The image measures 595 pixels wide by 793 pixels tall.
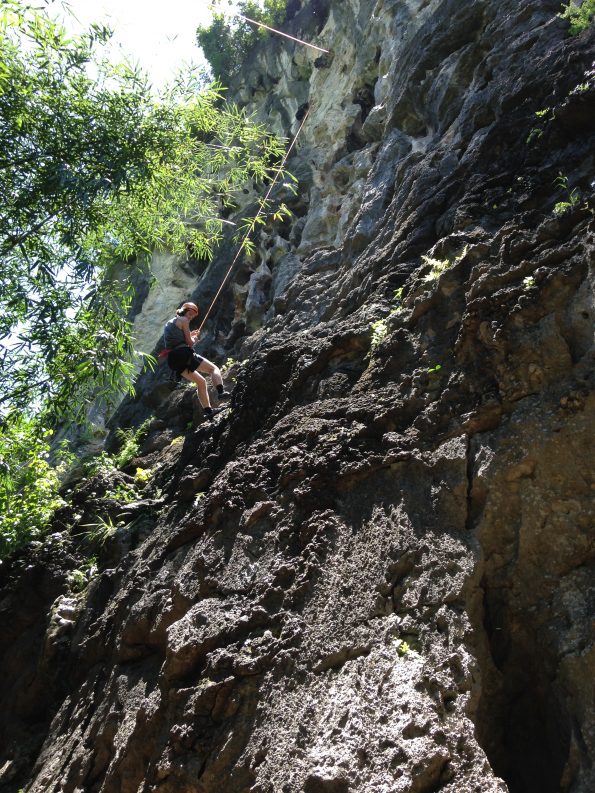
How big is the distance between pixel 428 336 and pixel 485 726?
2.97 metres

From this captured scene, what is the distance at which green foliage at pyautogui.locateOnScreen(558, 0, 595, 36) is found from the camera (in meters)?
6.72

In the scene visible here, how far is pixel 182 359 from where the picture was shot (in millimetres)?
8461

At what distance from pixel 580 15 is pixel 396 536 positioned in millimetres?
5535

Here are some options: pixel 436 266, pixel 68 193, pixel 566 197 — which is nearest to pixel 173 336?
pixel 68 193

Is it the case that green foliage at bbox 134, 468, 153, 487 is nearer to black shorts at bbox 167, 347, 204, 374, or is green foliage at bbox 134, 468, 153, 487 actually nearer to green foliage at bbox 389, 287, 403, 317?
black shorts at bbox 167, 347, 204, 374

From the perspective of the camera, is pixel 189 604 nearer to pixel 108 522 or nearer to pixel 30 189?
pixel 108 522

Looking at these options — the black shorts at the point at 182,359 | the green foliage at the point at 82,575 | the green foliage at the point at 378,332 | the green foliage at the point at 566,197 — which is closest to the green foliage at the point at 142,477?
the green foliage at the point at 82,575

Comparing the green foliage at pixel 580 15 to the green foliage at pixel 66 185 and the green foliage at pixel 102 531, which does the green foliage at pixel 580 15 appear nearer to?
the green foliage at pixel 66 185

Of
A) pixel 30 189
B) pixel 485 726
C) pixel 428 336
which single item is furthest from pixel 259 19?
pixel 485 726

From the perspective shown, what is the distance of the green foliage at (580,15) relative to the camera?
6723mm

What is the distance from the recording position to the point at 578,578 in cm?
400

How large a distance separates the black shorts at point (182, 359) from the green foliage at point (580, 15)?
5.23m

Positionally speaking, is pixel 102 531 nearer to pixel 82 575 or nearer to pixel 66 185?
pixel 82 575

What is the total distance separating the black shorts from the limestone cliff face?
0.78 meters
